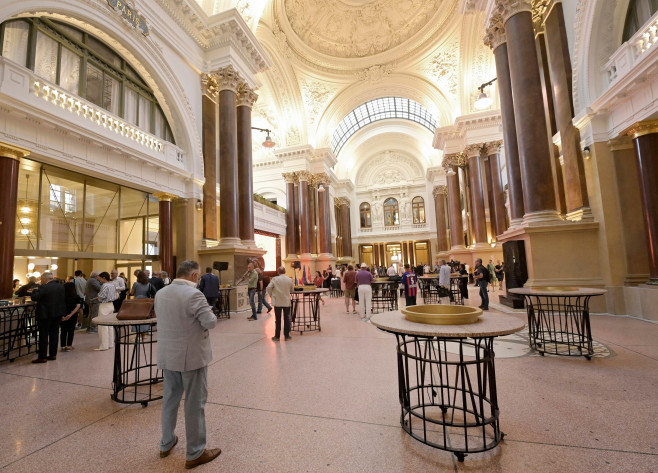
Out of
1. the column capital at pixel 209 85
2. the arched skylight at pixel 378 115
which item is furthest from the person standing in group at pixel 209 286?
the arched skylight at pixel 378 115

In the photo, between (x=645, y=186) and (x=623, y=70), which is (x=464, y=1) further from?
(x=645, y=186)

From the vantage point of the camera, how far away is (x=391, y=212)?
32.9m

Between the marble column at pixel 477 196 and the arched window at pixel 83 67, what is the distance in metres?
13.6

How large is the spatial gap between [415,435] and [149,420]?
2.25 meters

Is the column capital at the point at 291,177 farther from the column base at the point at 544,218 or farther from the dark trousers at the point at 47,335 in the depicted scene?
the dark trousers at the point at 47,335

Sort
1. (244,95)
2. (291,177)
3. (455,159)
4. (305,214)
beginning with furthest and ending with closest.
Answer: (291,177), (305,214), (455,159), (244,95)

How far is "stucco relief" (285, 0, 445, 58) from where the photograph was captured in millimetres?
16109

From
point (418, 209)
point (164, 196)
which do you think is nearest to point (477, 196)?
point (164, 196)

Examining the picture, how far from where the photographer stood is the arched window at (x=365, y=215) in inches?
1316

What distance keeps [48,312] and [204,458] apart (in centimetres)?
429

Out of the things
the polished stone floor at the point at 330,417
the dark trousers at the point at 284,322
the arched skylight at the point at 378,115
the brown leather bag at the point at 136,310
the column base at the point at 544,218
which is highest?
the arched skylight at the point at 378,115

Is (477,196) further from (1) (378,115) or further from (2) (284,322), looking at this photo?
(1) (378,115)

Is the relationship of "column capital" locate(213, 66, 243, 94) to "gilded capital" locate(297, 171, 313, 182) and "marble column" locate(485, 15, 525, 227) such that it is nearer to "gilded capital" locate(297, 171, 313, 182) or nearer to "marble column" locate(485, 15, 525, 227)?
"marble column" locate(485, 15, 525, 227)

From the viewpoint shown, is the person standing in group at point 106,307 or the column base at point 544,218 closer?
the person standing in group at point 106,307
